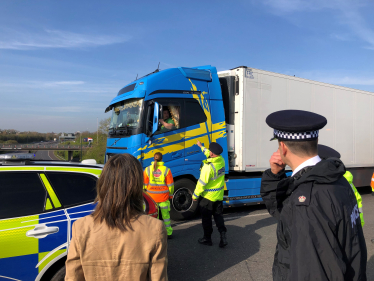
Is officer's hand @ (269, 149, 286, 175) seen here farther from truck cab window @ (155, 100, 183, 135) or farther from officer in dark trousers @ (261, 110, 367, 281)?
truck cab window @ (155, 100, 183, 135)

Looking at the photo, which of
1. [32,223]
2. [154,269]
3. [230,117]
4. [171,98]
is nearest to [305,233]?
[154,269]

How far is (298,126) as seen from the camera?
→ 153 centimetres

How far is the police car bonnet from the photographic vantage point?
1533mm

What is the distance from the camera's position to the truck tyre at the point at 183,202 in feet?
22.0

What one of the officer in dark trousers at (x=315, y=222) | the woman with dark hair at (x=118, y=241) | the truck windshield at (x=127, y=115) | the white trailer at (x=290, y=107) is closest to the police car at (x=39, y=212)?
the woman with dark hair at (x=118, y=241)

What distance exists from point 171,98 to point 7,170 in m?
4.29

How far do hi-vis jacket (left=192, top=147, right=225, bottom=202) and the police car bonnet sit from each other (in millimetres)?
3423

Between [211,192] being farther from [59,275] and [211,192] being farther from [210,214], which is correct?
[59,275]

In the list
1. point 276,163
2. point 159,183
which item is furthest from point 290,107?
point 276,163

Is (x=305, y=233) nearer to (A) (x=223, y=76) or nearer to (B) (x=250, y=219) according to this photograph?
(B) (x=250, y=219)

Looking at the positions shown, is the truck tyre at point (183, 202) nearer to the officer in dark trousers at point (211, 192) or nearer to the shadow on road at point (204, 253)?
the shadow on road at point (204, 253)

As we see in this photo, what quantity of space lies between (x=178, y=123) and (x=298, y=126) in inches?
208

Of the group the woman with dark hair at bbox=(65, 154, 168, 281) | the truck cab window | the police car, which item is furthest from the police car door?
the truck cab window

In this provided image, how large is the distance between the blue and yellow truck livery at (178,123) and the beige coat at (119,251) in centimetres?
472
